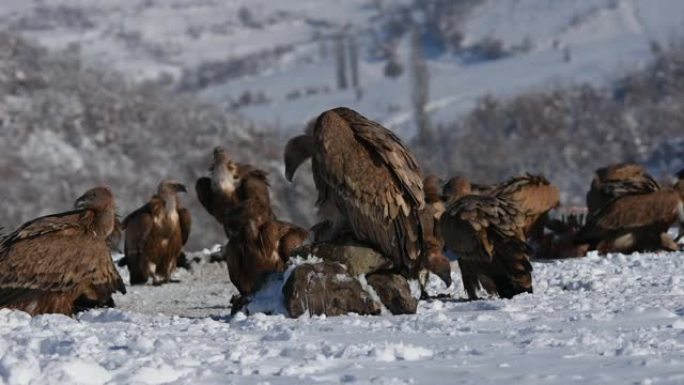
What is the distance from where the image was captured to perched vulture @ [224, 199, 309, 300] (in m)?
11.4

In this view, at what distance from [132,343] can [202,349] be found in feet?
1.39

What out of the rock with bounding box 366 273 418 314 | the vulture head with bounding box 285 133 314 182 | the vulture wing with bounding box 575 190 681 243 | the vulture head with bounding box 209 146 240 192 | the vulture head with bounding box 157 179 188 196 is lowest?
the vulture wing with bounding box 575 190 681 243

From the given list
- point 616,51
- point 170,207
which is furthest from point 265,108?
point 170,207

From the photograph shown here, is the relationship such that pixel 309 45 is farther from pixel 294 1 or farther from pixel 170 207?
pixel 170 207

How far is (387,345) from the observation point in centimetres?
713

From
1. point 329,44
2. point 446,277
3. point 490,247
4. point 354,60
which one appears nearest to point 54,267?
point 446,277

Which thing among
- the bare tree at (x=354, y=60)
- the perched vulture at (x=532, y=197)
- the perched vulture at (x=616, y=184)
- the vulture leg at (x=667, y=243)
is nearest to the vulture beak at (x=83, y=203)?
the perched vulture at (x=532, y=197)

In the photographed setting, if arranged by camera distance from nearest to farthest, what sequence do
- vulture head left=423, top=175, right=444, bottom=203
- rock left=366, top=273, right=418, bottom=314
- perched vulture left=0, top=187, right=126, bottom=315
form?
rock left=366, top=273, right=418, bottom=314
perched vulture left=0, top=187, right=126, bottom=315
vulture head left=423, top=175, right=444, bottom=203

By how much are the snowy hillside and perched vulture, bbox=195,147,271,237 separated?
2125 inches

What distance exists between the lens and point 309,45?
12344 cm

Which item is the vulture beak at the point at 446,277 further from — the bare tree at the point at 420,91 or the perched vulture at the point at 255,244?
the bare tree at the point at 420,91

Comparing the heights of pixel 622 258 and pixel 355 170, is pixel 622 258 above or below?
below

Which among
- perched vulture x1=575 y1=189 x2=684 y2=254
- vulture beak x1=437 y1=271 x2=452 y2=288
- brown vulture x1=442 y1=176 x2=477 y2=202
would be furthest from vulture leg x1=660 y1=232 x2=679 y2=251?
vulture beak x1=437 y1=271 x2=452 y2=288

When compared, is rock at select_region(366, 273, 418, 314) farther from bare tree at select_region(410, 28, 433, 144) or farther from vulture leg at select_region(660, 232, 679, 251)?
bare tree at select_region(410, 28, 433, 144)
